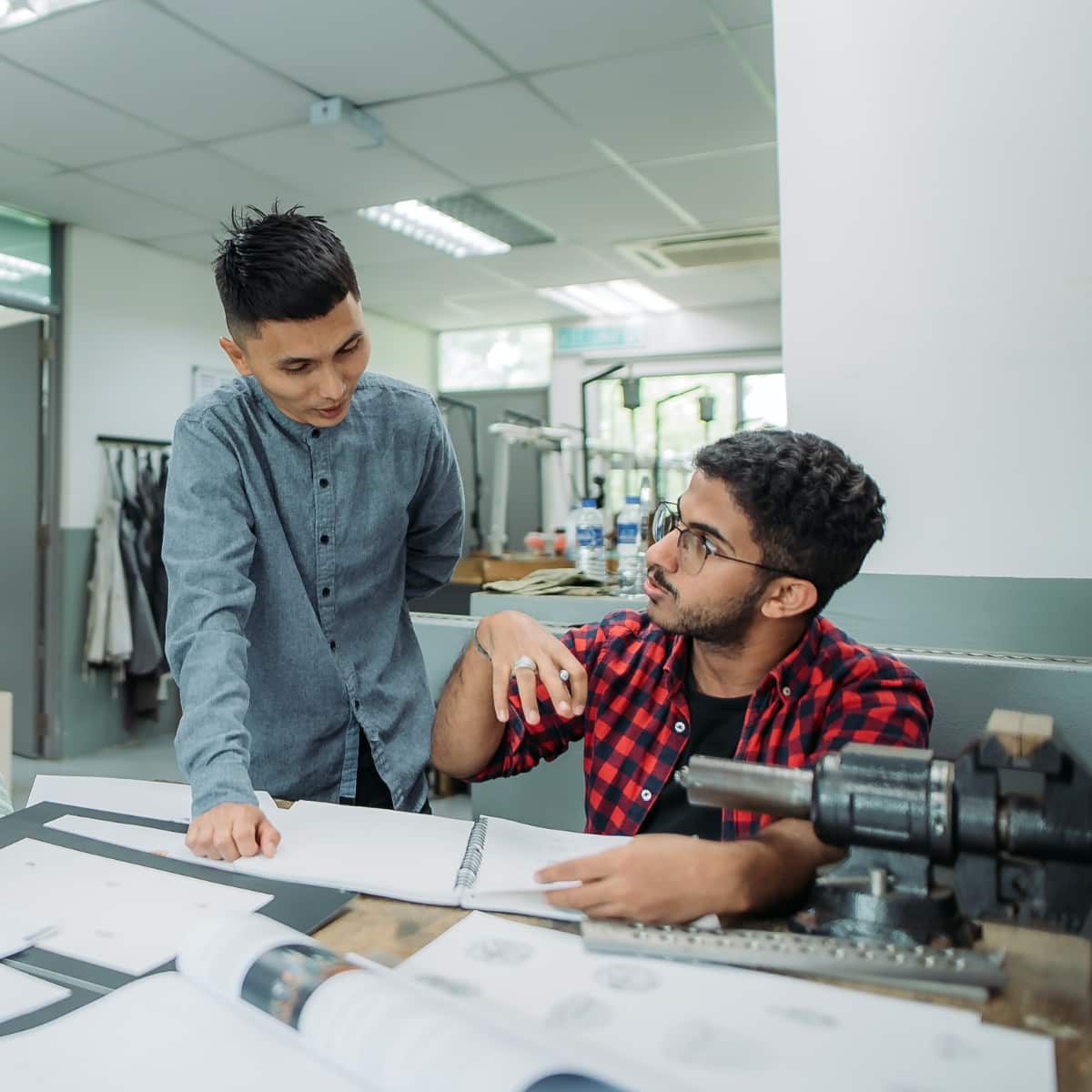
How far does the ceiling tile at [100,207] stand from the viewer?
12.4 feet

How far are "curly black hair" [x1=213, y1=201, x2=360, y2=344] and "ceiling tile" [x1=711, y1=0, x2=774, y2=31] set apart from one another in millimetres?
1793

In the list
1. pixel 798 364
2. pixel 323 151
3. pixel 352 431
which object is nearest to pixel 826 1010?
pixel 352 431

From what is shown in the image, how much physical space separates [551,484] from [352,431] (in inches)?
207

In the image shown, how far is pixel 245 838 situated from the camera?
A: 0.87 metres

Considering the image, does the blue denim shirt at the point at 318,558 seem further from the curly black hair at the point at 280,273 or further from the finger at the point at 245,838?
the finger at the point at 245,838

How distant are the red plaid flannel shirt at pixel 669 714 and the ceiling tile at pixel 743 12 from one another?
193cm

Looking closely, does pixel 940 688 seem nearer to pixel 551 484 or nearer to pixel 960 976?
pixel 960 976

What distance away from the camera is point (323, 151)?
3.44 metres

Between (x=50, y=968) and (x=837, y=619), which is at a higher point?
(x=837, y=619)

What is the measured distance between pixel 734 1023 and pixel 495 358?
21.5 feet

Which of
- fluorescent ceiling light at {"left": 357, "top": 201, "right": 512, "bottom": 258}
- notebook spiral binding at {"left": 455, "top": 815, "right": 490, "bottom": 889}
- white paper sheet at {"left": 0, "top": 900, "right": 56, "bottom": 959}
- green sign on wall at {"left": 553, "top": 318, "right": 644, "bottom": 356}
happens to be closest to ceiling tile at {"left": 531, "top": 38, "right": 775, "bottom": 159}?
fluorescent ceiling light at {"left": 357, "top": 201, "right": 512, "bottom": 258}

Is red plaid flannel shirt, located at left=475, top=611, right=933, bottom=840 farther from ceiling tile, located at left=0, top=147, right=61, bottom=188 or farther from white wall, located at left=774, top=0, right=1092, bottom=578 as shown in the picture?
ceiling tile, located at left=0, top=147, right=61, bottom=188

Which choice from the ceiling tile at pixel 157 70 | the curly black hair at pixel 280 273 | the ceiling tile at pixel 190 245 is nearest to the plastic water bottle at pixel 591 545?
the curly black hair at pixel 280 273

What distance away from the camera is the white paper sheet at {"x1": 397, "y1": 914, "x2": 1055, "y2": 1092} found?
52cm
